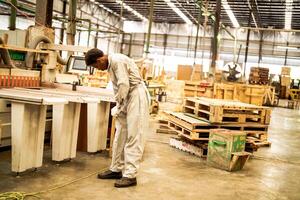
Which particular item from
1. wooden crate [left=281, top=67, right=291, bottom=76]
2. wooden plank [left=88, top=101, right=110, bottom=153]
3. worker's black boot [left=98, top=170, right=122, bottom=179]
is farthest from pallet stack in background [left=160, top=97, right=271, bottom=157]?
wooden crate [left=281, top=67, right=291, bottom=76]

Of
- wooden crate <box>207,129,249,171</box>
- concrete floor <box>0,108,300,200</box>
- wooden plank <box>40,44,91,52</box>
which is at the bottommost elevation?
concrete floor <box>0,108,300,200</box>

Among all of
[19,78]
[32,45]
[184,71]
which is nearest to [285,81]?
[184,71]

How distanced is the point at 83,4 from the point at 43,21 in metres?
18.0

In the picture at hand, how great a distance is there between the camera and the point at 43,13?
656 cm

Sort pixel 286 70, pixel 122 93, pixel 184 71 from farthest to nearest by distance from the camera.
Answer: pixel 286 70, pixel 184 71, pixel 122 93

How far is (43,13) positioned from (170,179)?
397cm

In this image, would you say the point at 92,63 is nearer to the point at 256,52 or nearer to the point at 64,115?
the point at 64,115

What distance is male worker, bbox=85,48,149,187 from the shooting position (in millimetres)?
4215

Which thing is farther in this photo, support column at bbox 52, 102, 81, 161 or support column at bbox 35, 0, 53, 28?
support column at bbox 35, 0, 53, 28

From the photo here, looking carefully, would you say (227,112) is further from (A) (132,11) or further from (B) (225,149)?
(A) (132,11)

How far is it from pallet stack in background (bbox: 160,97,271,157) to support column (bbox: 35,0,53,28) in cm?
318

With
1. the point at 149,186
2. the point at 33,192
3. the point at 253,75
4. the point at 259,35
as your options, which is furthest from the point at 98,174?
the point at 259,35

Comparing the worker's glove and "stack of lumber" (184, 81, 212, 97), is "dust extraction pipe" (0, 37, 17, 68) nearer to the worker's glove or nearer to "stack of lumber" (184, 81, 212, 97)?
the worker's glove

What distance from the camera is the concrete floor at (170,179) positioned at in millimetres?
4114
